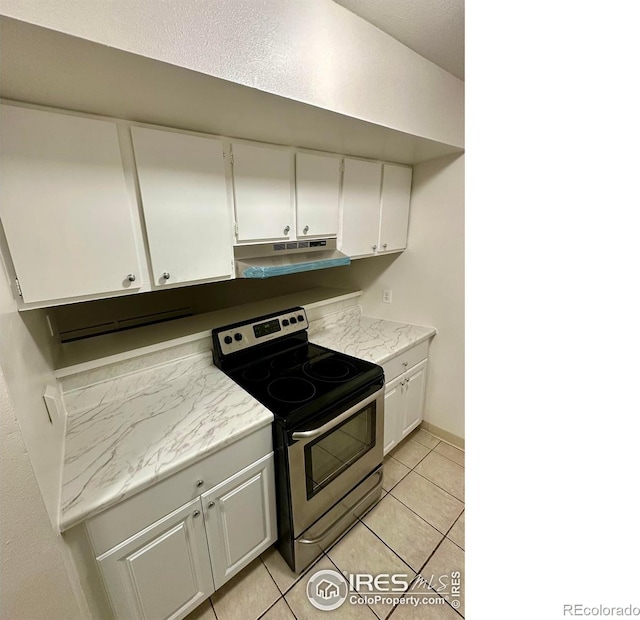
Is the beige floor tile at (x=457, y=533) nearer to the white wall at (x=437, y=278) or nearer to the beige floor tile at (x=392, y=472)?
the beige floor tile at (x=392, y=472)

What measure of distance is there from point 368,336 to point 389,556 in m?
1.28

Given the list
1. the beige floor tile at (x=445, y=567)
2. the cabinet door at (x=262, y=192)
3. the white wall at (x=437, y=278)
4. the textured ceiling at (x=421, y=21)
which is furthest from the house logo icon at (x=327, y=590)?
the textured ceiling at (x=421, y=21)

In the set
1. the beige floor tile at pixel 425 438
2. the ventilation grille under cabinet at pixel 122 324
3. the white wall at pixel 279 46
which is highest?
the white wall at pixel 279 46

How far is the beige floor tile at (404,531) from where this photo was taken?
1.57 meters

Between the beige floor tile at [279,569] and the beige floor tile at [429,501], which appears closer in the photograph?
the beige floor tile at [279,569]

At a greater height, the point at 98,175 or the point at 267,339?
the point at 98,175

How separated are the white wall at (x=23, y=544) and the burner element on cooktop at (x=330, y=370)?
1094 millimetres

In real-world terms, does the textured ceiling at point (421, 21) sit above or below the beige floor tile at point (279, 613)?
above

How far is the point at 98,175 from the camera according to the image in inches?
42.4

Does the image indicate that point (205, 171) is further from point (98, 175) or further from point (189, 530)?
point (189, 530)

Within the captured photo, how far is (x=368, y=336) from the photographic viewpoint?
2.20 meters
